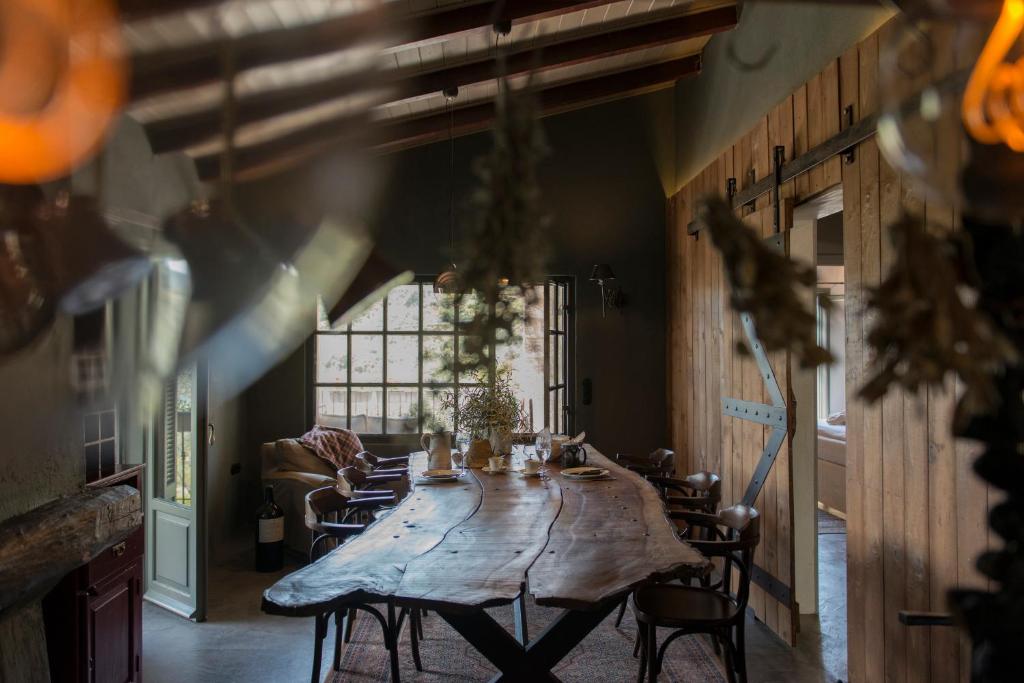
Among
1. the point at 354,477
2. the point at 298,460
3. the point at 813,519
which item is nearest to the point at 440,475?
the point at 354,477

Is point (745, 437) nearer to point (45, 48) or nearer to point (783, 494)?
point (783, 494)

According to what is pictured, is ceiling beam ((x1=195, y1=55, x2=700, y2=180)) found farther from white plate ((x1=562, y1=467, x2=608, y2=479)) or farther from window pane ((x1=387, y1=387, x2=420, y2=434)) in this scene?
white plate ((x1=562, y1=467, x2=608, y2=479))

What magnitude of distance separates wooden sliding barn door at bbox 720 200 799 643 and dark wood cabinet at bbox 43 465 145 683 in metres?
3.19

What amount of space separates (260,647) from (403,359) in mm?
3189

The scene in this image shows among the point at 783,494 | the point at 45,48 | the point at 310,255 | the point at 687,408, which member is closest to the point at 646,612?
the point at 783,494

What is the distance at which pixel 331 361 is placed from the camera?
6488 millimetres

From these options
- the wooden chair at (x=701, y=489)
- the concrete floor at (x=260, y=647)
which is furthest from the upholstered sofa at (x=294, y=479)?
the wooden chair at (x=701, y=489)

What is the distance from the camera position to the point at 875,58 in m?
2.89

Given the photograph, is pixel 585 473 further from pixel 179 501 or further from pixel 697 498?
pixel 179 501

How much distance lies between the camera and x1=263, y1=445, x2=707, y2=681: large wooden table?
6.75 ft

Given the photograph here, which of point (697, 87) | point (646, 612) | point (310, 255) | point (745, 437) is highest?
point (697, 87)

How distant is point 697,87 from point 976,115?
5.53 metres

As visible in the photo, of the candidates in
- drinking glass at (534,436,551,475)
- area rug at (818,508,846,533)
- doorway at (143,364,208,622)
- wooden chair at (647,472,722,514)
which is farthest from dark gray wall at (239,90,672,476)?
doorway at (143,364,208,622)

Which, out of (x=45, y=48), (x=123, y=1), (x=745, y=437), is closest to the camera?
(x=45, y=48)
